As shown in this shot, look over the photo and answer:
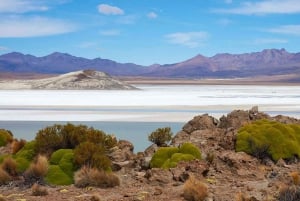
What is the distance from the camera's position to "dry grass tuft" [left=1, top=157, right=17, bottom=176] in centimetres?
1162

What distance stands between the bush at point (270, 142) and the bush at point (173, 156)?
1.24 meters

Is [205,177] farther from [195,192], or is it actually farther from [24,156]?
[24,156]

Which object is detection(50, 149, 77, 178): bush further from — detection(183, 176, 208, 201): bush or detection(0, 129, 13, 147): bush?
detection(0, 129, 13, 147): bush

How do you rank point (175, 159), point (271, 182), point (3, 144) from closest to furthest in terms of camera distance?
point (271, 182) → point (175, 159) → point (3, 144)

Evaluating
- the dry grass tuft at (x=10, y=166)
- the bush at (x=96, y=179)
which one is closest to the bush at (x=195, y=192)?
the bush at (x=96, y=179)

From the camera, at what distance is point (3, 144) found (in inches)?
628

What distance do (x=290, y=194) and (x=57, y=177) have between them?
5.01 metres

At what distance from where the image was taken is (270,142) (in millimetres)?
12695

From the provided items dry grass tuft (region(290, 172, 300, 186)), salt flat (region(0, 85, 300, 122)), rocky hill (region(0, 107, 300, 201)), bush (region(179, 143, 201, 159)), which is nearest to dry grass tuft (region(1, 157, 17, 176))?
rocky hill (region(0, 107, 300, 201))

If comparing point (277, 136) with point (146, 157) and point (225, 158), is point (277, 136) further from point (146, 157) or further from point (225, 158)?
point (146, 157)

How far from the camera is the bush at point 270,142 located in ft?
41.1

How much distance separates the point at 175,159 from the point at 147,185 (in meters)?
1.57

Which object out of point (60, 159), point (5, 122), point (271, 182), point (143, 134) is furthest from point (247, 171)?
point (5, 122)

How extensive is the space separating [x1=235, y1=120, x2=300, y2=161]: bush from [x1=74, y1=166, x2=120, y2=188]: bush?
3.72 meters
